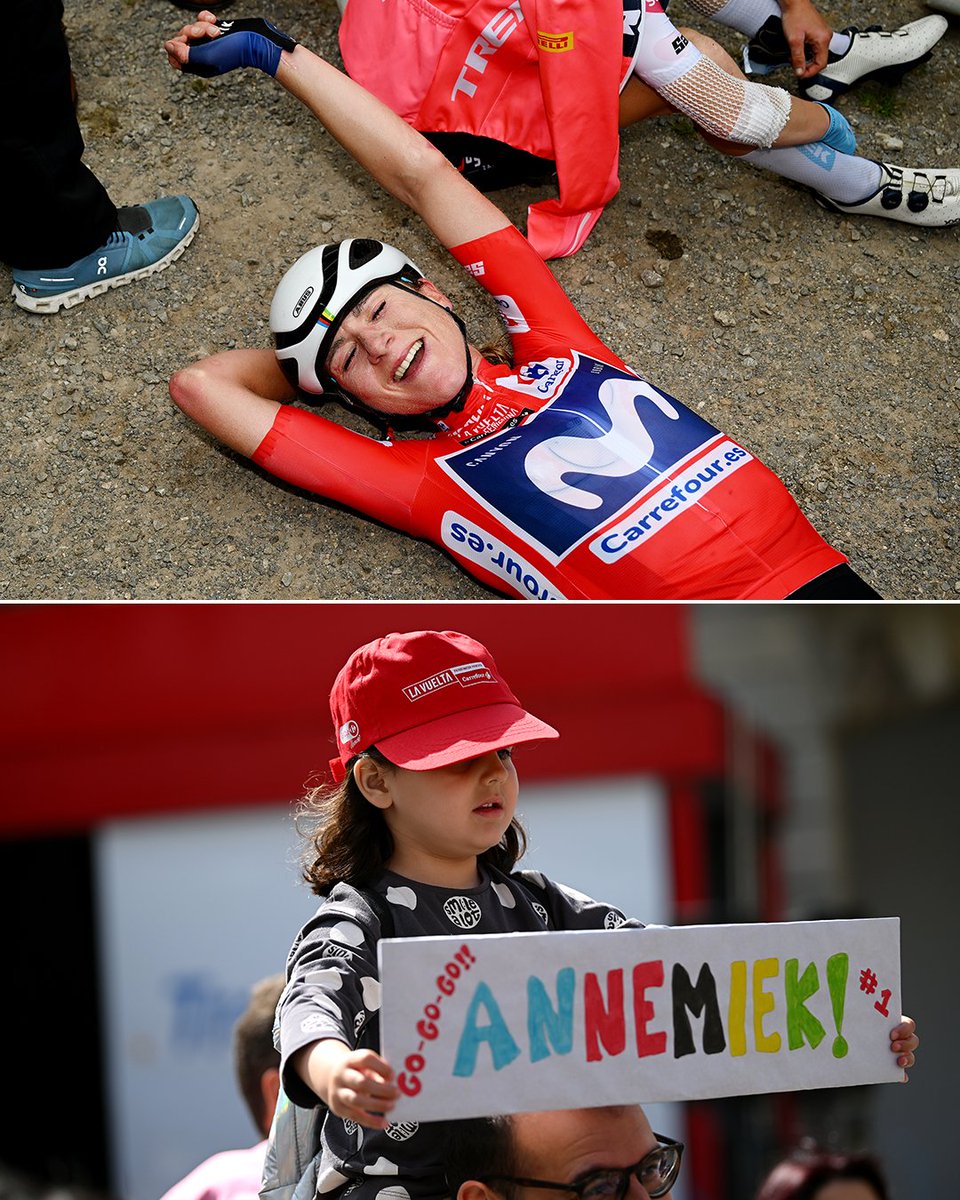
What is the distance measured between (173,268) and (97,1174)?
→ 1534 millimetres

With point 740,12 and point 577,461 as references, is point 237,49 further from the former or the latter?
point 740,12

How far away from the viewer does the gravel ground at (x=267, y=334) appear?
2148 millimetres

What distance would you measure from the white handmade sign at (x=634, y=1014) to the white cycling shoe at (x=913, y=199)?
1623mm

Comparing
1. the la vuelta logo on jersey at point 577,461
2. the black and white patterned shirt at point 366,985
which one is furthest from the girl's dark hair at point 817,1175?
the la vuelta logo on jersey at point 577,461

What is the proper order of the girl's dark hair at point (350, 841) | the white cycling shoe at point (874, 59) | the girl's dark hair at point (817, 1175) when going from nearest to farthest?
the girl's dark hair at point (350, 841)
the girl's dark hair at point (817, 1175)
the white cycling shoe at point (874, 59)

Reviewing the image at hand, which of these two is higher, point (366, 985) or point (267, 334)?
point (366, 985)

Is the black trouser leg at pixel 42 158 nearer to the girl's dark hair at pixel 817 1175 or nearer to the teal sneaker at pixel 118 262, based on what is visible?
the teal sneaker at pixel 118 262

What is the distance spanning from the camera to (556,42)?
2070 millimetres

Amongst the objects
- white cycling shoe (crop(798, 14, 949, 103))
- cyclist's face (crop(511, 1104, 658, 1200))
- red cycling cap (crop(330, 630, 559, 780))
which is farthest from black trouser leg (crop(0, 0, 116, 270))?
cyclist's face (crop(511, 1104, 658, 1200))

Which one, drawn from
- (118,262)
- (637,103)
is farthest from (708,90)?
(118,262)

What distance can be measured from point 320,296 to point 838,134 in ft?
3.43

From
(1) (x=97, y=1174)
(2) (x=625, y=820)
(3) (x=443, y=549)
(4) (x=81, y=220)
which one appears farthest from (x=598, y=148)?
(1) (x=97, y=1174)

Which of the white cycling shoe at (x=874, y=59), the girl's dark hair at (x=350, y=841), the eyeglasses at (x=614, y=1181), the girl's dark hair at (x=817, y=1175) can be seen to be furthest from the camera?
the white cycling shoe at (x=874, y=59)

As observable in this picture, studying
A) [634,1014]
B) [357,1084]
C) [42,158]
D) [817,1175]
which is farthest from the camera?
[42,158]
